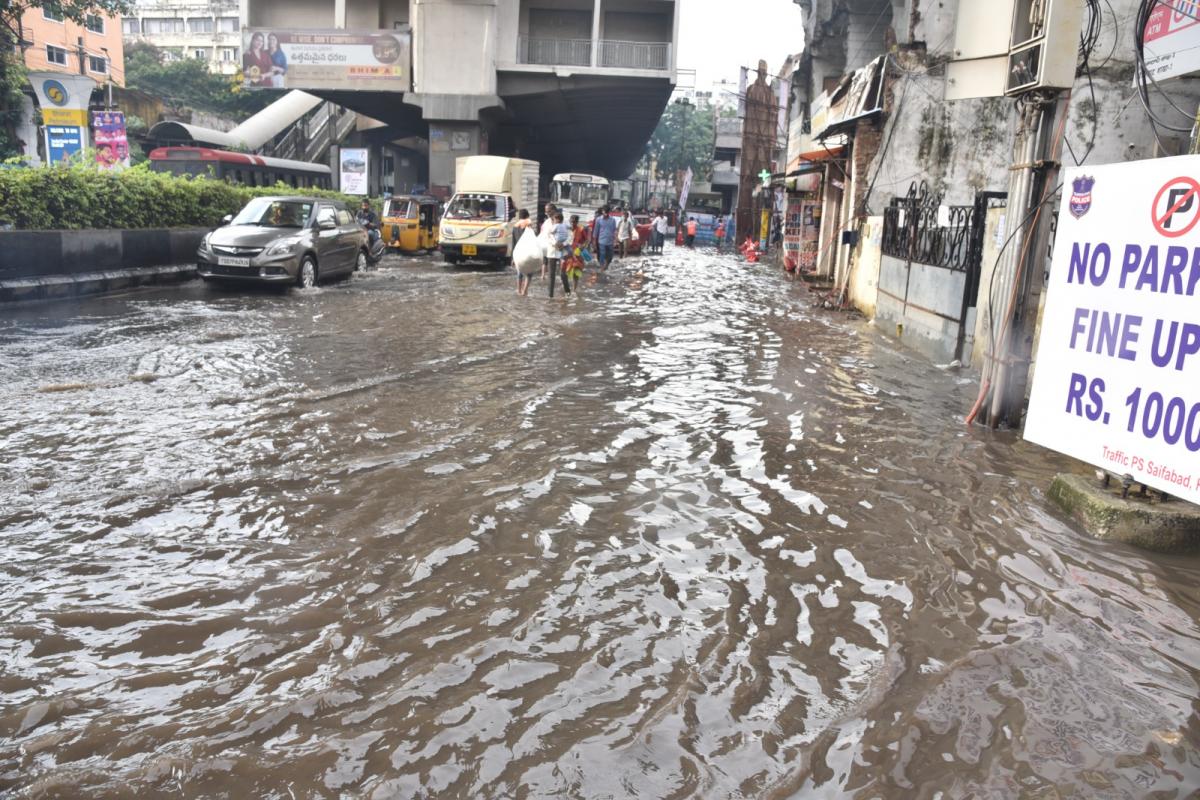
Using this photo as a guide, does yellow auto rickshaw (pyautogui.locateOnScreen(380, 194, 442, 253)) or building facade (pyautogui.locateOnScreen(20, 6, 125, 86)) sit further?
building facade (pyautogui.locateOnScreen(20, 6, 125, 86))

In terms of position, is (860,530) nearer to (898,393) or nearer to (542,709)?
(542,709)

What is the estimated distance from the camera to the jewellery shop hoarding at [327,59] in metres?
38.2

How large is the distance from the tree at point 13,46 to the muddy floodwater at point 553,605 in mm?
27580

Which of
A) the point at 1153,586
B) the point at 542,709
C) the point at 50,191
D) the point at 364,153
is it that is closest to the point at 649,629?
the point at 542,709

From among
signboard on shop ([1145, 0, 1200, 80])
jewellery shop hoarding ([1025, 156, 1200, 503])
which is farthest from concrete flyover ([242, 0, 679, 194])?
jewellery shop hoarding ([1025, 156, 1200, 503])

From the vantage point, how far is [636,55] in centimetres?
3919

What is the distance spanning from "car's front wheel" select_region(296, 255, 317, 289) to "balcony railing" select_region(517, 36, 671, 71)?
24.9 metres

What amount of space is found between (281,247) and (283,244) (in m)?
0.10

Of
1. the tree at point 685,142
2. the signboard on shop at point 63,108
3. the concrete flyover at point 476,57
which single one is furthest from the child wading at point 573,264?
the tree at point 685,142

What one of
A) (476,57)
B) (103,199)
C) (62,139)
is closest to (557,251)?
(103,199)

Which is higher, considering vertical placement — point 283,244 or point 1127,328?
point 1127,328

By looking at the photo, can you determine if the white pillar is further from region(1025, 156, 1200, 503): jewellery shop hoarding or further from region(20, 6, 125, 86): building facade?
region(1025, 156, 1200, 503): jewellery shop hoarding

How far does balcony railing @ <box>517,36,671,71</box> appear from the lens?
38844 millimetres

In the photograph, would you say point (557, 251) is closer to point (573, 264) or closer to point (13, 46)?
point (573, 264)
